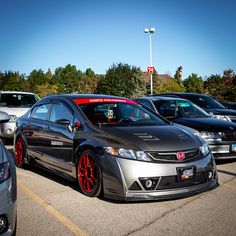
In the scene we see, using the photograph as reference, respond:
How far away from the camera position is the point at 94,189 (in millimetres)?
4727

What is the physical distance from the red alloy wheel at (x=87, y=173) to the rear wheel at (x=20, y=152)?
2117 mm

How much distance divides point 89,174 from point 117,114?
1298mm

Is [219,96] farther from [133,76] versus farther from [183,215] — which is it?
[183,215]

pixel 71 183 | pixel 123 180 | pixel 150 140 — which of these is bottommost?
pixel 71 183

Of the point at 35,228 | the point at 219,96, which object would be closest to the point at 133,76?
the point at 219,96

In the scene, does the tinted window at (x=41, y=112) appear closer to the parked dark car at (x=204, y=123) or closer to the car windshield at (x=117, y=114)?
the car windshield at (x=117, y=114)

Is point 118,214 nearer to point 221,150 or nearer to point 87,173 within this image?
point 87,173

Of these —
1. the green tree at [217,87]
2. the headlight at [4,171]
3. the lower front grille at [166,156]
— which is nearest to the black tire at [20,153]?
the lower front grille at [166,156]

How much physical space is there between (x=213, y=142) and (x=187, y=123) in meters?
0.85

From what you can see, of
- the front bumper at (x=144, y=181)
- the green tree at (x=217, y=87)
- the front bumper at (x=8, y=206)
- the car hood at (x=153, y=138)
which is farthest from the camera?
Answer: the green tree at (x=217, y=87)

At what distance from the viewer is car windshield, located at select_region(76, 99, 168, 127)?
541 centimetres

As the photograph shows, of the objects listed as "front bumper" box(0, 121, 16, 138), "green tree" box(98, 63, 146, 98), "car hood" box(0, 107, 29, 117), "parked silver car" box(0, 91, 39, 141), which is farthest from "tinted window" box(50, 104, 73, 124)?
"green tree" box(98, 63, 146, 98)

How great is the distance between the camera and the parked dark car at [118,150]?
4.31m

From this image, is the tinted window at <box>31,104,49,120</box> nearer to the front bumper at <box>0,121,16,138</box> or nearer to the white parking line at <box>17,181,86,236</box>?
the white parking line at <box>17,181,86,236</box>
